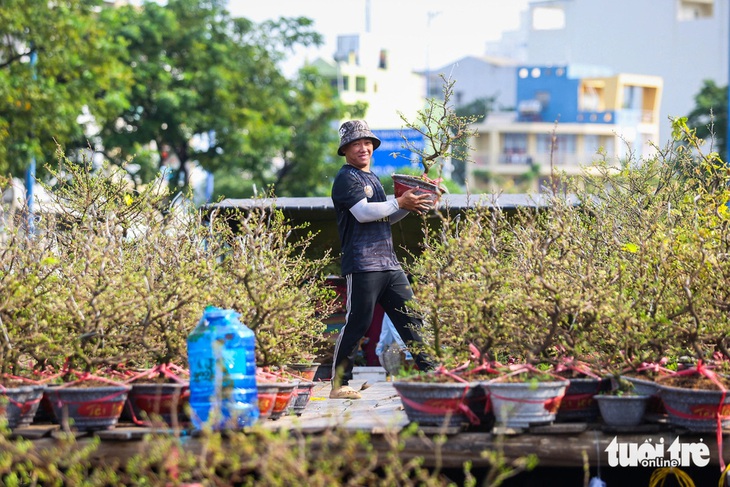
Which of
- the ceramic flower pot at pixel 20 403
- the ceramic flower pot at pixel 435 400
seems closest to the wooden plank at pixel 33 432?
the ceramic flower pot at pixel 20 403

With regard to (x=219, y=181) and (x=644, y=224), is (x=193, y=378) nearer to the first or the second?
(x=644, y=224)

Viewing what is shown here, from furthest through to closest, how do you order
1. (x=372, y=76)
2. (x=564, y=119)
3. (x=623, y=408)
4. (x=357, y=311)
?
(x=372, y=76), (x=564, y=119), (x=357, y=311), (x=623, y=408)

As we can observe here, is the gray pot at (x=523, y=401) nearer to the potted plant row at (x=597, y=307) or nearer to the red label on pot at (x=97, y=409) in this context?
the potted plant row at (x=597, y=307)

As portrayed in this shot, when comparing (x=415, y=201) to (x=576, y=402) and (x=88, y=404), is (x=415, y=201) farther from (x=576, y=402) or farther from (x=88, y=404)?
(x=88, y=404)

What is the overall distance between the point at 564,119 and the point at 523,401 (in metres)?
81.8

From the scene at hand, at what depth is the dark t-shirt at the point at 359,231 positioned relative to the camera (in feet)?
27.9

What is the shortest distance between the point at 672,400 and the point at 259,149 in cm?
2731

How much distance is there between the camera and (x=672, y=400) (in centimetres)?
645

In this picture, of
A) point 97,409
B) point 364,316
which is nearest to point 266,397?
point 97,409

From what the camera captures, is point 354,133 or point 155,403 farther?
point 354,133

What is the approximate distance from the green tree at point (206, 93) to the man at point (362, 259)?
21.9m

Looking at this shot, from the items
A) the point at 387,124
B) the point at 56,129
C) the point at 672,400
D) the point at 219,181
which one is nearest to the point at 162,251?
the point at 672,400

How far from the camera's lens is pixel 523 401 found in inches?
253

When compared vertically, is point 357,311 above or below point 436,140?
below
